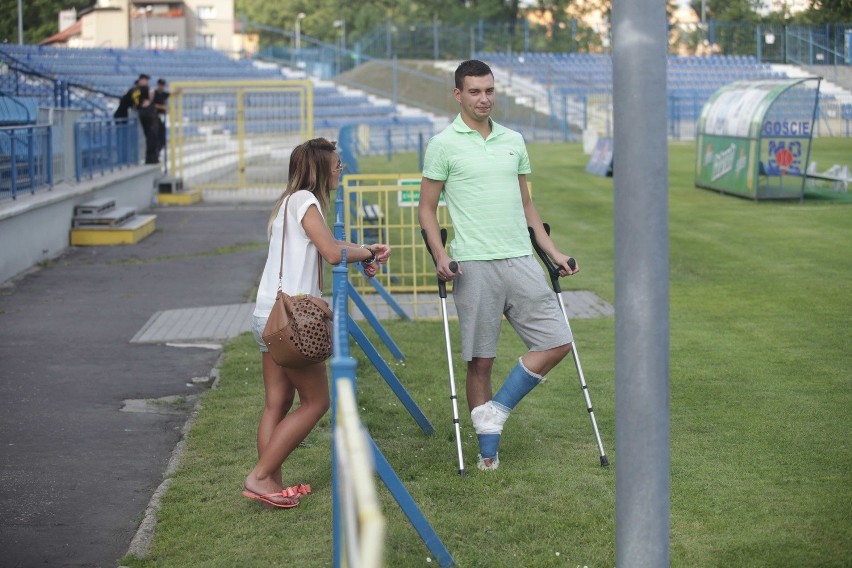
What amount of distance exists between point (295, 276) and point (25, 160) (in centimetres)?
1187

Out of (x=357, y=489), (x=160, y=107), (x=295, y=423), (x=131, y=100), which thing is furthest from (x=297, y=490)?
(x=160, y=107)

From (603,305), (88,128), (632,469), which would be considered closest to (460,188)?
(632,469)

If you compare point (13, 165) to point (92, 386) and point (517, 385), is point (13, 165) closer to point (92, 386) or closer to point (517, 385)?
point (92, 386)

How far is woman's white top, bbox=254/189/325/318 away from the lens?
5.91m

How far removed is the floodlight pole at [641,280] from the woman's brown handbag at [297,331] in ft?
6.18

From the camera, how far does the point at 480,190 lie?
255 inches

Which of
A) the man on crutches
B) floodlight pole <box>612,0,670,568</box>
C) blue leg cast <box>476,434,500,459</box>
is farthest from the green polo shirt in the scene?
floodlight pole <box>612,0,670,568</box>

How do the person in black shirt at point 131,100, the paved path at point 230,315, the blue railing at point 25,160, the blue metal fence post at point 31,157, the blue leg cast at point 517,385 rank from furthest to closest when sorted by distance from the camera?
the person in black shirt at point 131,100 < the blue metal fence post at point 31,157 < the blue railing at point 25,160 < the paved path at point 230,315 < the blue leg cast at point 517,385

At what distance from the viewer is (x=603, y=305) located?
12.4 m

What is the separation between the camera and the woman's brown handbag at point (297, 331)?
571cm

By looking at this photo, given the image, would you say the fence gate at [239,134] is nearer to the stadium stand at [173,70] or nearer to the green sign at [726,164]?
the stadium stand at [173,70]

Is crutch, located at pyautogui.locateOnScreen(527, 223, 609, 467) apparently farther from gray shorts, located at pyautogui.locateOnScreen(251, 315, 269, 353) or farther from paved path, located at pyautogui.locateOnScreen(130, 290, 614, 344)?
paved path, located at pyautogui.locateOnScreen(130, 290, 614, 344)

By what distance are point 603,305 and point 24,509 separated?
7.16m

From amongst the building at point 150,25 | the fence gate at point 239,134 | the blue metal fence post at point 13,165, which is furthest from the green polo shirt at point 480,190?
the building at point 150,25
